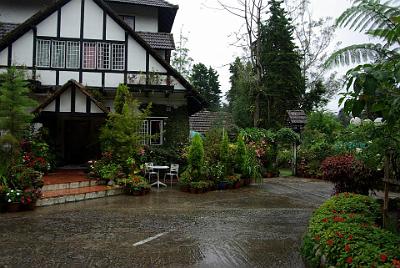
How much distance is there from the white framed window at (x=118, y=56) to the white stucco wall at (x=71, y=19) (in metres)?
1.65

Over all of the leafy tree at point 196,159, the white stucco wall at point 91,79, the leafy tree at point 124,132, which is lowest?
the leafy tree at point 196,159

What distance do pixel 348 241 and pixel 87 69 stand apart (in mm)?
13613

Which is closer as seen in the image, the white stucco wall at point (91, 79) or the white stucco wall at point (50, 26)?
the white stucco wall at point (50, 26)

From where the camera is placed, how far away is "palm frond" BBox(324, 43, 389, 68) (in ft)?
15.8

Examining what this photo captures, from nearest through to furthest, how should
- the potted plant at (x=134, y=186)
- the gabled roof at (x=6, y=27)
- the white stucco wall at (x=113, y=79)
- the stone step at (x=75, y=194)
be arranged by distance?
1. the stone step at (x=75, y=194)
2. the potted plant at (x=134, y=186)
3. the white stucco wall at (x=113, y=79)
4. the gabled roof at (x=6, y=27)

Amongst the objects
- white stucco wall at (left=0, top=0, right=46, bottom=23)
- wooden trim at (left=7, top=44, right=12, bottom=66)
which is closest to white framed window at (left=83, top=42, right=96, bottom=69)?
wooden trim at (left=7, top=44, right=12, bottom=66)

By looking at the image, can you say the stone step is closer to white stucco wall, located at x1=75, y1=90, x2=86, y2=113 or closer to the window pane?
white stucco wall, located at x1=75, y1=90, x2=86, y2=113

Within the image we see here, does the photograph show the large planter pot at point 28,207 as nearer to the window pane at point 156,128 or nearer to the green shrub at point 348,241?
the green shrub at point 348,241

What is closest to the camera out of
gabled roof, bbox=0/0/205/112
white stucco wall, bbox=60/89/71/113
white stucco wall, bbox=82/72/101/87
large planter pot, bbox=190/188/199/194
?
large planter pot, bbox=190/188/199/194

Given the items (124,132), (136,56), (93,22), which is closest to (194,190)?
(124,132)

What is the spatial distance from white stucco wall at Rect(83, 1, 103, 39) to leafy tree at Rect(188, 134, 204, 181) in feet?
22.5

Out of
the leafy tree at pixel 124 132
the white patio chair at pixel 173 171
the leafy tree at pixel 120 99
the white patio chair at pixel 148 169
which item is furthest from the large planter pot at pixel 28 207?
the white patio chair at pixel 173 171

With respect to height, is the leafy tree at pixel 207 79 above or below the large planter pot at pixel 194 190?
above

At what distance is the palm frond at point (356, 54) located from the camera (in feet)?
15.8
